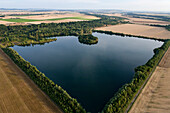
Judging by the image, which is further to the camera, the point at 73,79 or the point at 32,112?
the point at 73,79

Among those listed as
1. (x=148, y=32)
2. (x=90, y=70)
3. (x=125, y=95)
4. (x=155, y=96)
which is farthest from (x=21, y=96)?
(x=148, y=32)

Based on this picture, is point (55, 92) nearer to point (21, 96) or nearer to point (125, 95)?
point (21, 96)

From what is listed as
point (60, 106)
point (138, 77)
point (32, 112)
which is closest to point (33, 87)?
point (32, 112)

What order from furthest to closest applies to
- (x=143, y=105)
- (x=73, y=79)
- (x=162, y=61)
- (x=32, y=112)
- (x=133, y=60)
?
(x=133, y=60) < (x=162, y=61) < (x=73, y=79) < (x=143, y=105) < (x=32, y=112)

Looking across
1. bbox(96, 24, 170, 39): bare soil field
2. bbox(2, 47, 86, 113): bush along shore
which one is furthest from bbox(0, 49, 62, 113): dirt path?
bbox(96, 24, 170, 39): bare soil field

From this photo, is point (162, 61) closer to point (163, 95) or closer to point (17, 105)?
point (163, 95)

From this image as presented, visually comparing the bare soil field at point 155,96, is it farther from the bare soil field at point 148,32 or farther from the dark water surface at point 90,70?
the bare soil field at point 148,32

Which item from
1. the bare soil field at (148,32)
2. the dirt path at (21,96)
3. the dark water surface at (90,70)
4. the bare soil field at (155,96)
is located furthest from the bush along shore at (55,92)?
the bare soil field at (148,32)
